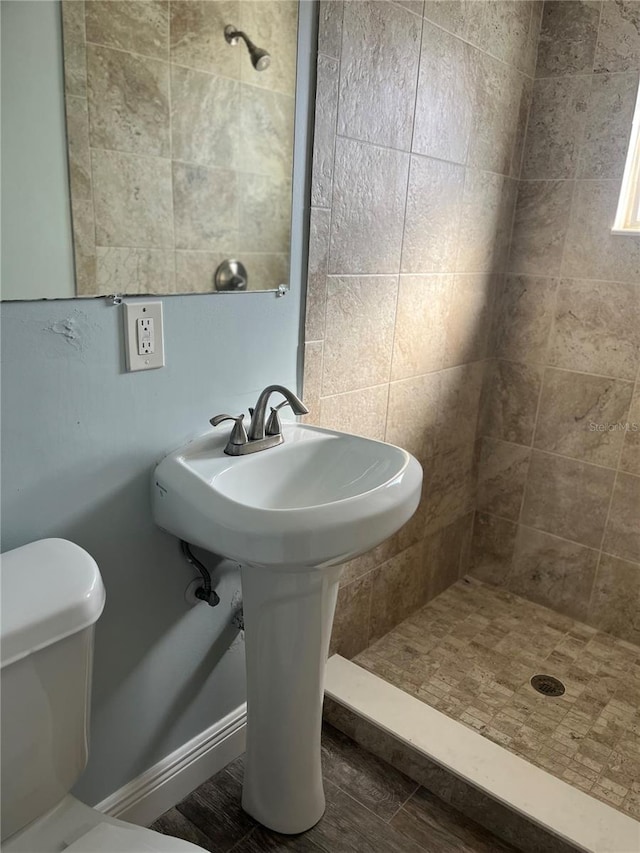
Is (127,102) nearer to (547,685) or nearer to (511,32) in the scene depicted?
(511,32)

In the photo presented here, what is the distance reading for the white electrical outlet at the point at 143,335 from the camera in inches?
47.8

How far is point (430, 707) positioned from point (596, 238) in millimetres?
1560

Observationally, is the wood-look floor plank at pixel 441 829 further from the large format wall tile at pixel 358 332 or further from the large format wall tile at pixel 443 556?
the large format wall tile at pixel 358 332

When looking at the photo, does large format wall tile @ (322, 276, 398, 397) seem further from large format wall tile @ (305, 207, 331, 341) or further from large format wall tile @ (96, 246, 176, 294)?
large format wall tile @ (96, 246, 176, 294)

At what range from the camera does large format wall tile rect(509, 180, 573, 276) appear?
85.9 inches

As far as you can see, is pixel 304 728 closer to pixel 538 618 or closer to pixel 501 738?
pixel 501 738

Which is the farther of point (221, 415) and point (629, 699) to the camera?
point (629, 699)

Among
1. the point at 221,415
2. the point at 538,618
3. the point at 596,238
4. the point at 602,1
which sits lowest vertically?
the point at 538,618

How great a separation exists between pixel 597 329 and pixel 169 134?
1.56 metres

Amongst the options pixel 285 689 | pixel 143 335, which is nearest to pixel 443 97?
pixel 143 335

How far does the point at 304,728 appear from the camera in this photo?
1443 millimetres

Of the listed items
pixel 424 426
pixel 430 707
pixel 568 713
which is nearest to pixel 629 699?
pixel 568 713

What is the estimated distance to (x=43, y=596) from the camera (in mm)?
976

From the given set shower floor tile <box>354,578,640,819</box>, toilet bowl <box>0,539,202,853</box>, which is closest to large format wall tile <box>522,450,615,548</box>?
shower floor tile <box>354,578,640,819</box>
